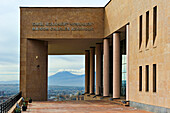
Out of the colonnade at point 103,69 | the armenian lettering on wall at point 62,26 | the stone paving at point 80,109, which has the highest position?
the armenian lettering on wall at point 62,26

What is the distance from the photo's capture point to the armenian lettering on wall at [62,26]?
42.2 metres

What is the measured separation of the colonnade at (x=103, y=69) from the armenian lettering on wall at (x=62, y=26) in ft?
9.06

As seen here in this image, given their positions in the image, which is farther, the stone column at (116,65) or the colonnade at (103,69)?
the colonnade at (103,69)

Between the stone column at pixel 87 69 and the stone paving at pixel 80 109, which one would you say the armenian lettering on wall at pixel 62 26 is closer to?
the stone paving at pixel 80 109

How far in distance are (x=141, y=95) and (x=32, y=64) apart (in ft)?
61.1

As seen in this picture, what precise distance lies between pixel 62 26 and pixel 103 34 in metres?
5.04

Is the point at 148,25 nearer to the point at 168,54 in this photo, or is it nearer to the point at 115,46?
the point at 168,54

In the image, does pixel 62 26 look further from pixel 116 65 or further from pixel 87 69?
pixel 87 69

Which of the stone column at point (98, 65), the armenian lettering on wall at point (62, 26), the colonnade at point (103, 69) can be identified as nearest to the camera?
the colonnade at point (103, 69)

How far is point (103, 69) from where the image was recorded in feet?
142

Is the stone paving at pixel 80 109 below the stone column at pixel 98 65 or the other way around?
below

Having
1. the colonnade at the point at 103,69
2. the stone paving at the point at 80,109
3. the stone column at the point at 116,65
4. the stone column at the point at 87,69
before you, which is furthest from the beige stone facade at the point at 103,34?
the stone column at the point at 87,69

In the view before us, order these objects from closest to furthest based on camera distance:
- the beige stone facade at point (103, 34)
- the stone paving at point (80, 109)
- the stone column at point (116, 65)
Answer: the beige stone facade at point (103, 34)
the stone paving at point (80, 109)
the stone column at point (116, 65)

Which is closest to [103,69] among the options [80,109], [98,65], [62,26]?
[98,65]
